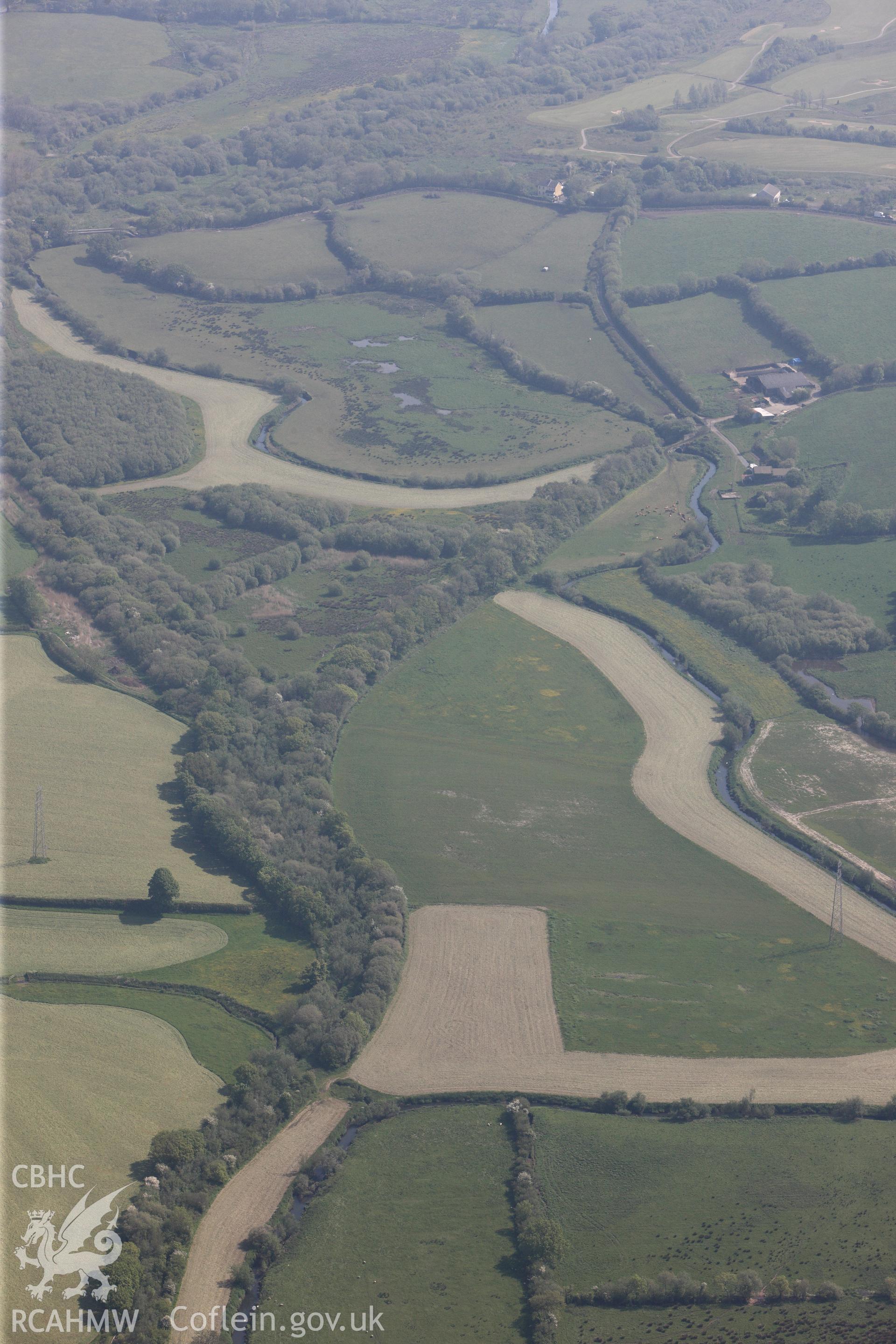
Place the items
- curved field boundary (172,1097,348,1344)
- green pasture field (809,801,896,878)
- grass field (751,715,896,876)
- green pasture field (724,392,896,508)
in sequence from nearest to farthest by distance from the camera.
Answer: curved field boundary (172,1097,348,1344)
green pasture field (809,801,896,878)
grass field (751,715,896,876)
green pasture field (724,392,896,508)

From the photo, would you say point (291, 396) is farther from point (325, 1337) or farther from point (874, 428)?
point (325, 1337)

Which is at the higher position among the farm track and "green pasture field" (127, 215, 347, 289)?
"green pasture field" (127, 215, 347, 289)

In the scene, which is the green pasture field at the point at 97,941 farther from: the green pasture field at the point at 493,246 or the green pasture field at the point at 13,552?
the green pasture field at the point at 493,246

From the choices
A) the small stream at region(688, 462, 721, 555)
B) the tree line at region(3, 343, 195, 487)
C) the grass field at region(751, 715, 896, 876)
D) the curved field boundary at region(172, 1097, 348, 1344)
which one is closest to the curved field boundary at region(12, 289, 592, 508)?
the tree line at region(3, 343, 195, 487)

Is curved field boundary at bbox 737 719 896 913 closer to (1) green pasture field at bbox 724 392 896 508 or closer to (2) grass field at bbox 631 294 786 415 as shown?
(1) green pasture field at bbox 724 392 896 508

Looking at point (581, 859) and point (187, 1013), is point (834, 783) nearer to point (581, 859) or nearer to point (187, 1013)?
→ point (581, 859)

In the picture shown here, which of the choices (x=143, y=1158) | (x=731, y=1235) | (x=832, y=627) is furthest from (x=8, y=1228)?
(x=832, y=627)
